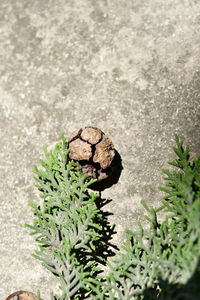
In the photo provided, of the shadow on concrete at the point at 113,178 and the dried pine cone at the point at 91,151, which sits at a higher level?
the dried pine cone at the point at 91,151

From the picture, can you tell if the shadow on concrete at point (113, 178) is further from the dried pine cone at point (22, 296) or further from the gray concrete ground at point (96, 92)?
the dried pine cone at point (22, 296)

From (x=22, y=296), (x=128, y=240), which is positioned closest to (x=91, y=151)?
(x=128, y=240)

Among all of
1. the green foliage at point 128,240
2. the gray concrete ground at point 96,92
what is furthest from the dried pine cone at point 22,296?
the green foliage at point 128,240

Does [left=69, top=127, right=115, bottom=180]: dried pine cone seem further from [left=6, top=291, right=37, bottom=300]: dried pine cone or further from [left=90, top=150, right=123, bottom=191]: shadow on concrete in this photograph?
[left=6, top=291, right=37, bottom=300]: dried pine cone

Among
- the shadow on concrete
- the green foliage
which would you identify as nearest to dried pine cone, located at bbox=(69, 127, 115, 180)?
the green foliage

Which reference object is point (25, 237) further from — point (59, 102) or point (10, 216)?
point (59, 102)

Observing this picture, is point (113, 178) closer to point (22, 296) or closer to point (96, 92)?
point (96, 92)
